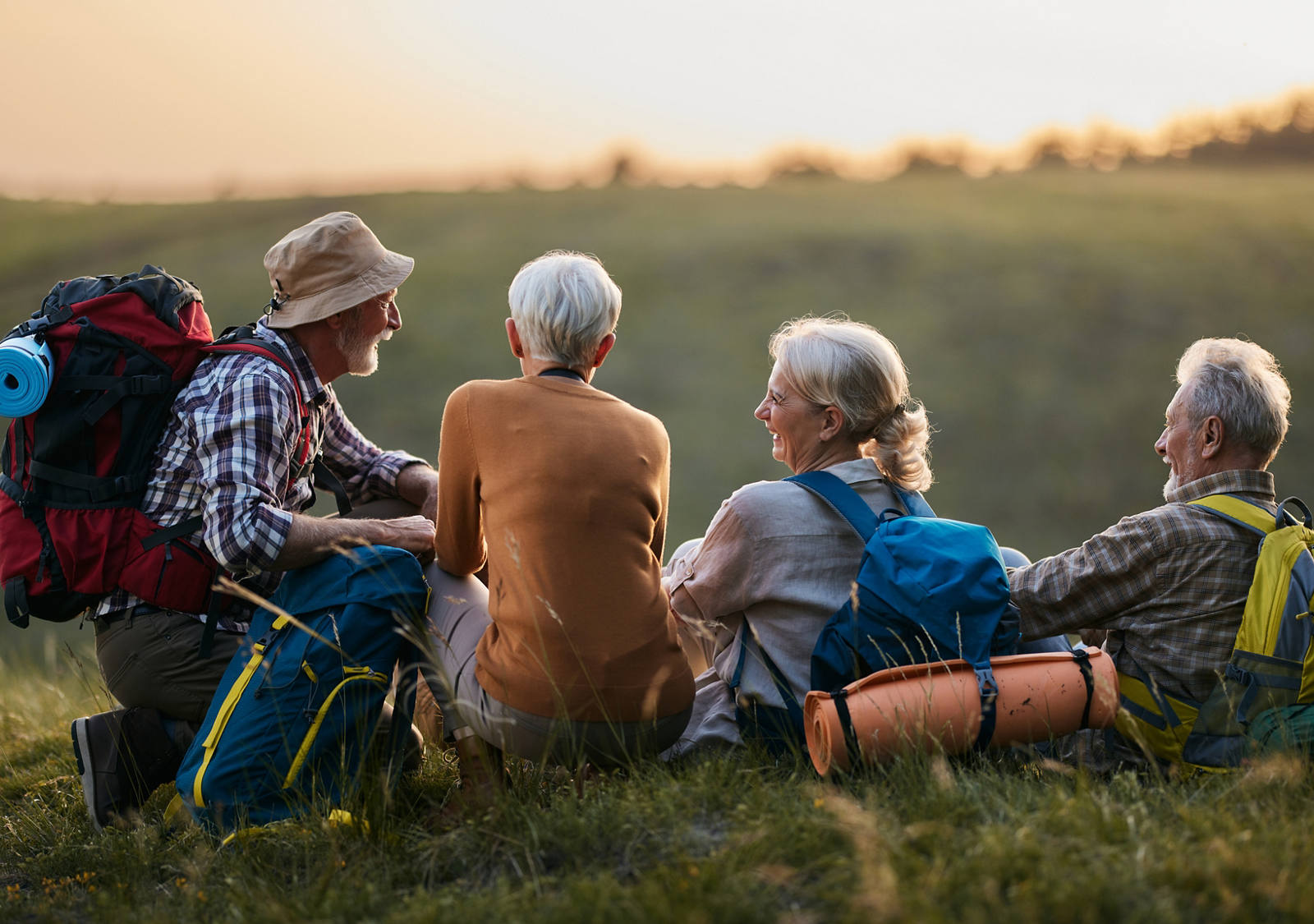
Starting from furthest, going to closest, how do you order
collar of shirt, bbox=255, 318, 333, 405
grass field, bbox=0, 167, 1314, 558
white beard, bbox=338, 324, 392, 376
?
grass field, bbox=0, 167, 1314, 558 → white beard, bbox=338, 324, 392, 376 → collar of shirt, bbox=255, 318, 333, 405

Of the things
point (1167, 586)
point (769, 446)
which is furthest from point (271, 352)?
point (769, 446)

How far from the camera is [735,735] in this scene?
3299 mm

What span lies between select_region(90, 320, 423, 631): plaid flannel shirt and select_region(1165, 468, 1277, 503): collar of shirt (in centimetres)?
268

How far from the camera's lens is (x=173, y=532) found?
3.21m

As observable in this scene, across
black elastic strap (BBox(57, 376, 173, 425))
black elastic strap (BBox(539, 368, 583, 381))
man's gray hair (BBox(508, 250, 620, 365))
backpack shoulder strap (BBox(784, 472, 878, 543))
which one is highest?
man's gray hair (BBox(508, 250, 620, 365))

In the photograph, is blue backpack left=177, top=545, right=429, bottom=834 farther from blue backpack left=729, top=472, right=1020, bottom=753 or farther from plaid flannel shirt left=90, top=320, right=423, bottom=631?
blue backpack left=729, top=472, right=1020, bottom=753

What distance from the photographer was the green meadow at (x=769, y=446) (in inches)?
90.0

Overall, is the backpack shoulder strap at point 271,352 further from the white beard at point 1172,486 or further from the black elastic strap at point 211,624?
the white beard at point 1172,486

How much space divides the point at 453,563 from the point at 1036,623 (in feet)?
5.82

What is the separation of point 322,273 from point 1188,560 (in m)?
2.81

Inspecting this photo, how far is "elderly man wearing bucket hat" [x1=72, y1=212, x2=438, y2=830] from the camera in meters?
3.12

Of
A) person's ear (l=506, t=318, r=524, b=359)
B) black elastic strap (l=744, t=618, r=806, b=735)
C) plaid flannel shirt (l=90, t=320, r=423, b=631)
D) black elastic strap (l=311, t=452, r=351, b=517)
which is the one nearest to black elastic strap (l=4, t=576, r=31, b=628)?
plaid flannel shirt (l=90, t=320, r=423, b=631)

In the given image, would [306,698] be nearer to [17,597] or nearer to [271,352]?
[17,597]

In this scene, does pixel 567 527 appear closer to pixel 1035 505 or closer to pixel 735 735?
pixel 735 735
